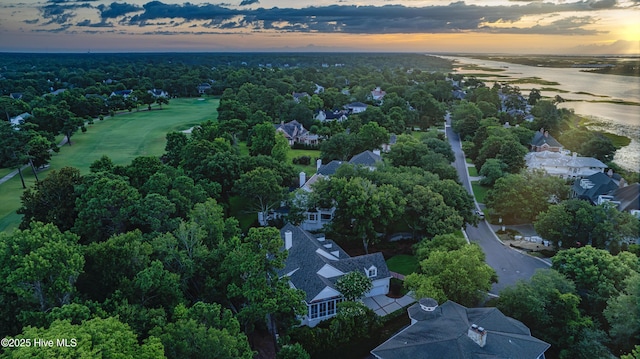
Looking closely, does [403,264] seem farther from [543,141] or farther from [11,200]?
[543,141]

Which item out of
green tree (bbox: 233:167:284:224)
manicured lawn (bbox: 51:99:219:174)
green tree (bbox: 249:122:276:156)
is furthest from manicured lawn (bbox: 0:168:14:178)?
green tree (bbox: 249:122:276:156)

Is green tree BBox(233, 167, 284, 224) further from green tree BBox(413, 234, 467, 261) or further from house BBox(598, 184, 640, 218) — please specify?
house BBox(598, 184, 640, 218)

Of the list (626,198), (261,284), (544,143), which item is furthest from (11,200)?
(544,143)

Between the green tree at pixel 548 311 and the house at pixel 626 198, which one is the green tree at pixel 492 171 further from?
the green tree at pixel 548 311

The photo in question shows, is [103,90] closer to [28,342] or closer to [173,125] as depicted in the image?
[173,125]

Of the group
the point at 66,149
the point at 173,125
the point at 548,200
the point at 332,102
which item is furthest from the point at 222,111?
the point at 548,200

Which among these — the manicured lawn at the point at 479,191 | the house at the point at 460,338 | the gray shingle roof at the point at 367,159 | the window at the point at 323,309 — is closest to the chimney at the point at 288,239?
the window at the point at 323,309
